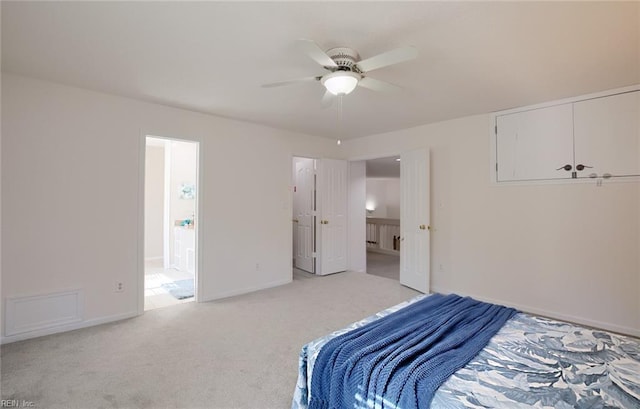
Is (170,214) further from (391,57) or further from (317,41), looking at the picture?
(391,57)

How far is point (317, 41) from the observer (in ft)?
7.16

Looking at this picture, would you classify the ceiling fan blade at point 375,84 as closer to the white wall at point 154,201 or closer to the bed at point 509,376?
the bed at point 509,376

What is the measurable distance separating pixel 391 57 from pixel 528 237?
9.90ft

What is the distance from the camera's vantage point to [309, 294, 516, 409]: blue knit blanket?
1.38m

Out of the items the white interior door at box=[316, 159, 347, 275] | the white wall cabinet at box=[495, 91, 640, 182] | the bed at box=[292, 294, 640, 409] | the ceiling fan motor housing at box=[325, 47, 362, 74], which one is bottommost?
the bed at box=[292, 294, 640, 409]

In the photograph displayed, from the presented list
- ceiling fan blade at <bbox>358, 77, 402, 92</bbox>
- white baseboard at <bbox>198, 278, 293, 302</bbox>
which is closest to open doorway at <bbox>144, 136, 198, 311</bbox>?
white baseboard at <bbox>198, 278, 293, 302</bbox>

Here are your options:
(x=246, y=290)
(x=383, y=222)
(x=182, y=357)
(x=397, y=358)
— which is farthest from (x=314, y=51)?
(x=383, y=222)

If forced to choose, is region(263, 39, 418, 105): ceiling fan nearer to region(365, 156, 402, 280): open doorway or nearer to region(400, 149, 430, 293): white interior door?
region(400, 149, 430, 293): white interior door

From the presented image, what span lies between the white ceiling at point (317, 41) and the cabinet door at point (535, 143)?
240mm

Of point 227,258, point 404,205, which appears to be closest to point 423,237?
point 404,205

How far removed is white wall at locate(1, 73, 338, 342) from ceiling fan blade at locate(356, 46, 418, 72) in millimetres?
2737

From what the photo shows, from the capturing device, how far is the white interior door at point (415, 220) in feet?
14.5

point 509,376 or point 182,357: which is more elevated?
point 509,376

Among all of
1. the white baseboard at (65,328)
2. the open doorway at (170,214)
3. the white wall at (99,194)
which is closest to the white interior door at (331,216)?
the white wall at (99,194)
